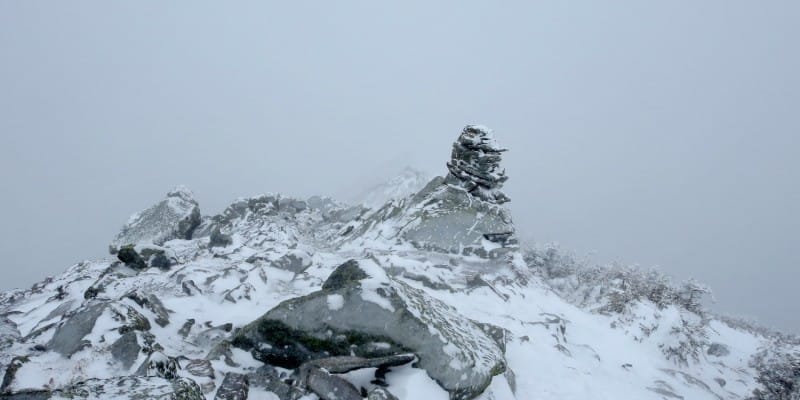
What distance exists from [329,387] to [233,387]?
56.6 inches

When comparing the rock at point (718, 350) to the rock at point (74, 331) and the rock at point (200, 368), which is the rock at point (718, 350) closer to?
the rock at point (200, 368)

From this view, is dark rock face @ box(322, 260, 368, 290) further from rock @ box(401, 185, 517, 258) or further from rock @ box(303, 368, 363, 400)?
rock @ box(401, 185, 517, 258)

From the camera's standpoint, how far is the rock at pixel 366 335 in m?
6.71

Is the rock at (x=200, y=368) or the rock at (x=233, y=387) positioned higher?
the rock at (x=233, y=387)

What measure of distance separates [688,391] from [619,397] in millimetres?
3239

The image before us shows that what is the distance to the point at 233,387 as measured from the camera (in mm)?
5977

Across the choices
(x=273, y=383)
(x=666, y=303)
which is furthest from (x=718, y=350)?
(x=273, y=383)

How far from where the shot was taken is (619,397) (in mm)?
9031

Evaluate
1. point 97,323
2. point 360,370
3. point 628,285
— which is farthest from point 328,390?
point 628,285

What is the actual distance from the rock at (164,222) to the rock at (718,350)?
28563 millimetres

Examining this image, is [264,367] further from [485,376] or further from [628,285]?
[628,285]

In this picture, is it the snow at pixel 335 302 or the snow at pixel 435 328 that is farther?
the snow at pixel 335 302

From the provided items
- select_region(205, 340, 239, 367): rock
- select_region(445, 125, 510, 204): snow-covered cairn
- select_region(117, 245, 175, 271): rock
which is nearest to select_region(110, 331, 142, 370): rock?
select_region(205, 340, 239, 367): rock

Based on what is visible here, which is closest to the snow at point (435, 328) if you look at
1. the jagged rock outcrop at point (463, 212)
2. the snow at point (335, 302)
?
the snow at point (335, 302)
